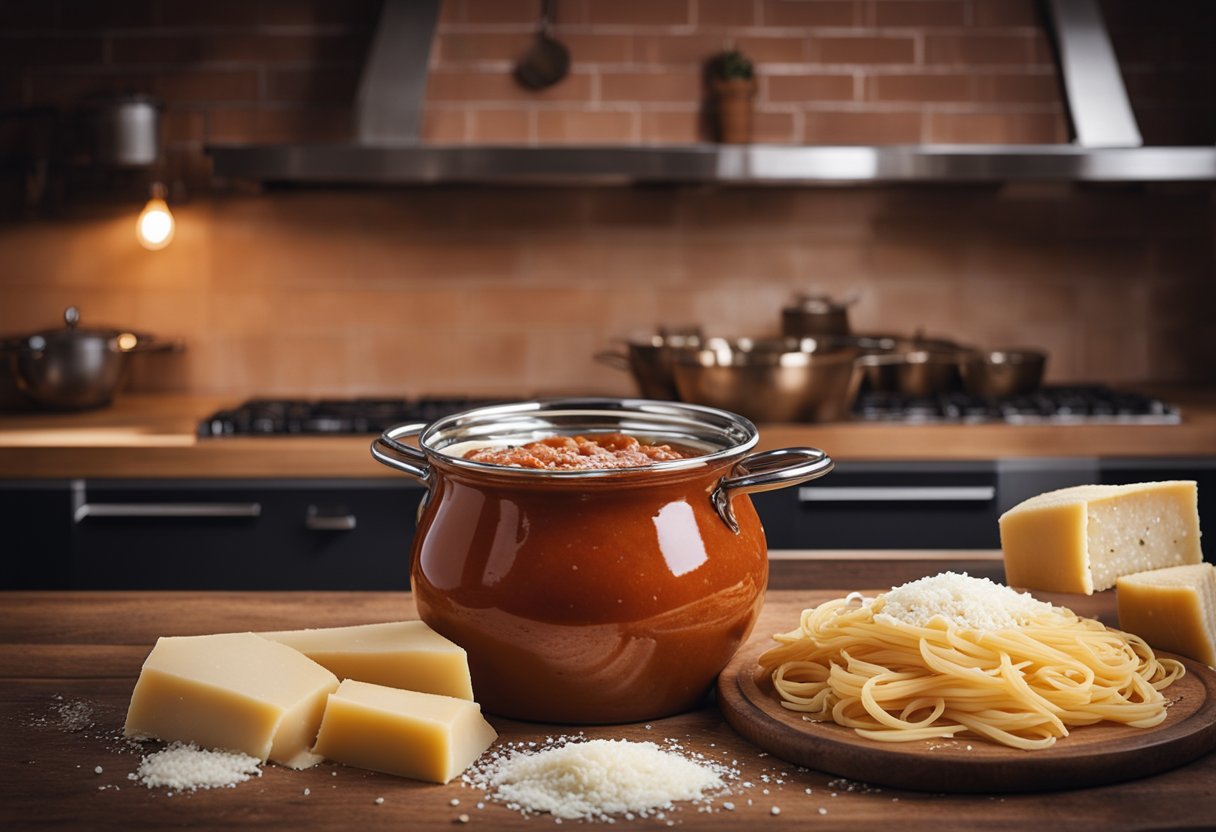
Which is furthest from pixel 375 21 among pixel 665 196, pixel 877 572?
pixel 877 572

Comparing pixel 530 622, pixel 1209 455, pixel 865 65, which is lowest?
pixel 1209 455

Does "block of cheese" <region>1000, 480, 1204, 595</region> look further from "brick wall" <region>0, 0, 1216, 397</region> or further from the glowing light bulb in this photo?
the glowing light bulb

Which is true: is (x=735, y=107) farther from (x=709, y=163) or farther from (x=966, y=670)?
(x=966, y=670)

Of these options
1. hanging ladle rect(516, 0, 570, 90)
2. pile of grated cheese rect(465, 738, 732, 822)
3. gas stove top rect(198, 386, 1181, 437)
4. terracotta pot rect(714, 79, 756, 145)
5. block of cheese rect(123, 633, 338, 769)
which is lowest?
gas stove top rect(198, 386, 1181, 437)

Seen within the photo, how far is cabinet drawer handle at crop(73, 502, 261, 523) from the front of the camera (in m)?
2.72

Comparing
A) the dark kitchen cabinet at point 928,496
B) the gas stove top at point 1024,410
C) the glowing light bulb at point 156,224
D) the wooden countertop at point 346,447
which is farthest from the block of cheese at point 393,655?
the glowing light bulb at point 156,224

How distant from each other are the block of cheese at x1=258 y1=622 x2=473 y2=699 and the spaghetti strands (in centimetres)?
25

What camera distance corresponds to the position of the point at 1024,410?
2.87 metres

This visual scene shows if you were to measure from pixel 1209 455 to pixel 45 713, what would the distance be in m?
2.44

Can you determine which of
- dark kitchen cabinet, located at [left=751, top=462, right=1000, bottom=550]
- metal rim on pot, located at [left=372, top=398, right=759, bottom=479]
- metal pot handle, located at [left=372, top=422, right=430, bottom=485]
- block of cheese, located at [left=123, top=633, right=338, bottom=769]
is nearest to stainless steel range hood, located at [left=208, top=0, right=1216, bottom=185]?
dark kitchen cabinet, located at [left=751, top=462, right=1000, bottom=550]

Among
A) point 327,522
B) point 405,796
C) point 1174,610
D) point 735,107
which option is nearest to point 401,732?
point 405,796

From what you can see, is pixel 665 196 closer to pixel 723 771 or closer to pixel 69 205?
pixel 69 205

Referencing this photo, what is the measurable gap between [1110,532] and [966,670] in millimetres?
367

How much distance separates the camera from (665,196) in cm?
352
